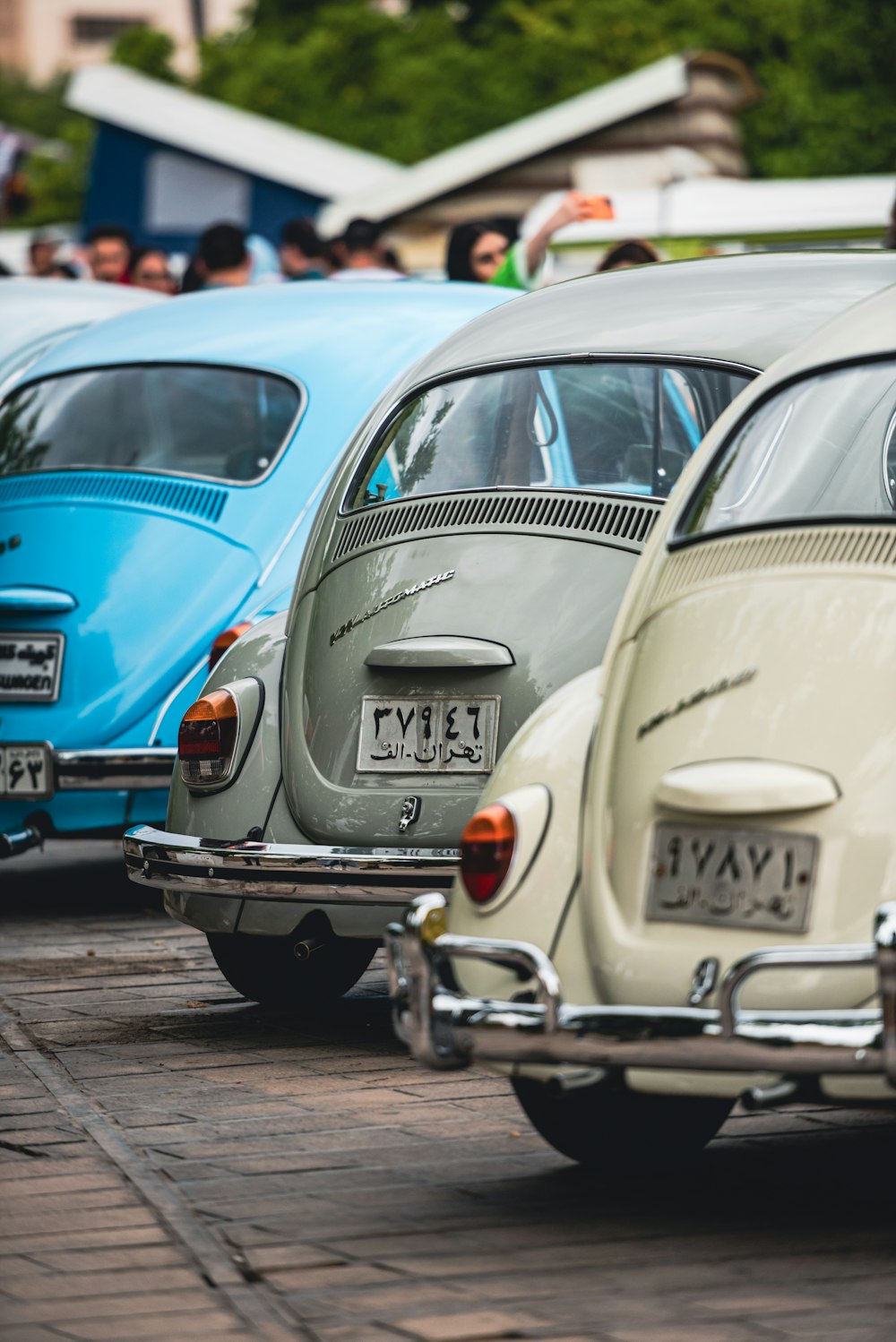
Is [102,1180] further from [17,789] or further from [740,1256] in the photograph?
[17,789]

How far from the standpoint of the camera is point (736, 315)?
612 centimetres

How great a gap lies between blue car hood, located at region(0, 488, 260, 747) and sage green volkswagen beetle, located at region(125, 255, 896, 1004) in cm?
131

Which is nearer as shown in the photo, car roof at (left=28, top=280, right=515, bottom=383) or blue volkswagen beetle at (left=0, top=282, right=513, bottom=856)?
blue volkswagen beetle at (left=0, top=282, right=513, bottom=856)

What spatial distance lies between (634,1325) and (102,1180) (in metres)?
1.46

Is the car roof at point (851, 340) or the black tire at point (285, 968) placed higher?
the car roof at point (851, 340)

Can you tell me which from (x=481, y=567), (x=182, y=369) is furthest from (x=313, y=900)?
(x=182, y=369)

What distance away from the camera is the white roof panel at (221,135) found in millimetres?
26609

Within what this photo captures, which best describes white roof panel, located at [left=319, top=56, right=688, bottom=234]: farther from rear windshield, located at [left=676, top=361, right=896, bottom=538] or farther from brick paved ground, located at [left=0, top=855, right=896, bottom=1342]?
rear windshield, located at [left=676, top=361, right=896, bottom=538]

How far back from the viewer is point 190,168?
2703cm

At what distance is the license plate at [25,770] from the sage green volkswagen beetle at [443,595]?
58.0 inches

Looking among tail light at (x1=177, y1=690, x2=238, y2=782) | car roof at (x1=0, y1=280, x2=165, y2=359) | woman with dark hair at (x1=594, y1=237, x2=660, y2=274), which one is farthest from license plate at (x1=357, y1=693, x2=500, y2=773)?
car roof at (x1=0, y1=280, x2=165, y2=359)

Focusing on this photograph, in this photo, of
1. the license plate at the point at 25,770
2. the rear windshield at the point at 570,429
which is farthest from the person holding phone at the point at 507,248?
the rear windshield at the point at 570,429

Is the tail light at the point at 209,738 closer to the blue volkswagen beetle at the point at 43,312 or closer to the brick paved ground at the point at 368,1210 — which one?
the brick paved ground at the point at 368,1210

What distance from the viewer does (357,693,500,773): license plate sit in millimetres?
5754
